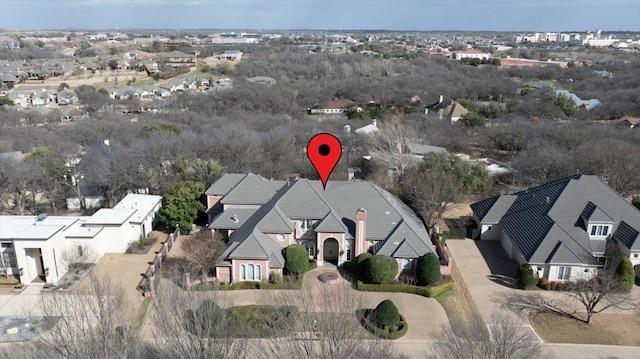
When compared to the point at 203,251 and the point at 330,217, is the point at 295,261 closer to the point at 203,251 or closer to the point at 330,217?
the point at 330,217

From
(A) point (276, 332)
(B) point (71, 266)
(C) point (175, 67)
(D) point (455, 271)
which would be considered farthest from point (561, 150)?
(C) point (175, 67)

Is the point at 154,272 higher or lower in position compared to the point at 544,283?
higher

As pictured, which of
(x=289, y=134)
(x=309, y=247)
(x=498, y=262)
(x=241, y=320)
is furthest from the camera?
(x=289, y=134)

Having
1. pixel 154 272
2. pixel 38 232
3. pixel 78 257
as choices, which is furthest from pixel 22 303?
pixel 154 272

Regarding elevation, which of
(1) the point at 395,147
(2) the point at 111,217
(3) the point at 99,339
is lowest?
(2) the point at 111,217

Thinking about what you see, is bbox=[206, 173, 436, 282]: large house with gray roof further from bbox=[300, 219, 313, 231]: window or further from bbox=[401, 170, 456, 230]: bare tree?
bbox=[401, 170, 456, 230]: bare tree

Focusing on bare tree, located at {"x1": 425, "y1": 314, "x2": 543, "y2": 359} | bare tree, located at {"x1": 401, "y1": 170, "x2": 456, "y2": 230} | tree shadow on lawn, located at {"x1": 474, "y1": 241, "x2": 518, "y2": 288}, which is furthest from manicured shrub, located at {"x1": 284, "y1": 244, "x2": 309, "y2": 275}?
tree shadow on lawn, located at {"x1": 474, "y1": 241, "x2": 518, "y2": 288}
